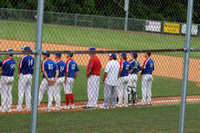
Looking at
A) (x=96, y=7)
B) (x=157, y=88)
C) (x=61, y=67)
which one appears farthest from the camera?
(x=157, y=88)

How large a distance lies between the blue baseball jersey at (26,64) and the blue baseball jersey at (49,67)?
42 centimetres

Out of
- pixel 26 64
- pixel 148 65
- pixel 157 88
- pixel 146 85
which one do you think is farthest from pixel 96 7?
pixel 157 88

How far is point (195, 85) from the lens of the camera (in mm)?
15680

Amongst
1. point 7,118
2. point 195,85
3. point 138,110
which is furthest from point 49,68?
point 195,85

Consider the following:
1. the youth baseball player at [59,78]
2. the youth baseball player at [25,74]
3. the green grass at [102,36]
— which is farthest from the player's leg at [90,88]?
the youth baseball player at [25,74]

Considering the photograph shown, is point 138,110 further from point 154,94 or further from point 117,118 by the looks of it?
point 154,94

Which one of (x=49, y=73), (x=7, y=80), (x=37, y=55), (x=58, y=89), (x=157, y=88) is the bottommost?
(x=157, y=88)

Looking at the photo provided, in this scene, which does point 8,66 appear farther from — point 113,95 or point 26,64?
point 113,95

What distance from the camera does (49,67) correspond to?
993 cm

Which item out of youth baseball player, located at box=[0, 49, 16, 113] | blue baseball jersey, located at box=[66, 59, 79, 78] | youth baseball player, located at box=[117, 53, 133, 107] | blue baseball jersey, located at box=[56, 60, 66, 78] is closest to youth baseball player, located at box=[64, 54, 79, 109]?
blue baseball jersey, located at box=[66, 59, 79, 78]

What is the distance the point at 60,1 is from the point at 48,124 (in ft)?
12.1

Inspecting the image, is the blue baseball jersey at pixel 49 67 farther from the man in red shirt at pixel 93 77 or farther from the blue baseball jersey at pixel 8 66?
the man in red shirt at pixel 93 77

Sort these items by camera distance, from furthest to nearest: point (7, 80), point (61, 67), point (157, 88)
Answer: point (157, 88), point (61, 67), point (7, 80)

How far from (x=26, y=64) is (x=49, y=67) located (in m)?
0.81
